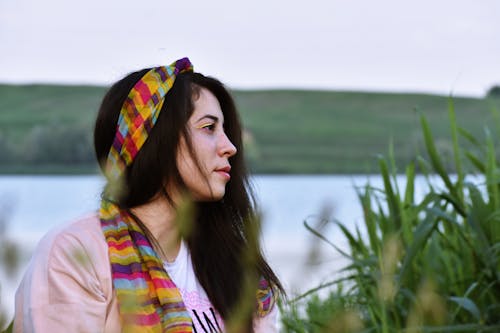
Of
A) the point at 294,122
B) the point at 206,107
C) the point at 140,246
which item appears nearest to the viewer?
the point at 140,246

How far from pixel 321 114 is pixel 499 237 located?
143 feet

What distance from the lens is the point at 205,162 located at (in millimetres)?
2049

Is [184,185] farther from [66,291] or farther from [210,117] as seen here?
[66,291]

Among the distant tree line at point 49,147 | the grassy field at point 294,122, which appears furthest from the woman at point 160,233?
the grassy field at point 294,122

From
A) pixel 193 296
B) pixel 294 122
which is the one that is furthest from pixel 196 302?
pixel 294 122

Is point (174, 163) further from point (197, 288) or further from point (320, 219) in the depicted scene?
point (320, 219)

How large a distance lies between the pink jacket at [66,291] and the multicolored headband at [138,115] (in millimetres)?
215

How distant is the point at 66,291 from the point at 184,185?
0.39m

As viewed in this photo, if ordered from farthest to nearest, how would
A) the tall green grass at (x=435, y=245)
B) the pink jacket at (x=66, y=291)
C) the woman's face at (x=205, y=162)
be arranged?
1. the tall green grass at (x=435, y=245)
2. the woman's face at (x=205, y=162)
3. the pink jacket at (x=66, y=291)

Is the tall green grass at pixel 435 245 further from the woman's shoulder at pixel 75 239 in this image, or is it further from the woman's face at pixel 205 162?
the woman's shoulder at pixel 75 239

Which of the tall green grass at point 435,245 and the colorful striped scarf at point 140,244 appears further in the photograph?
the tall green grass at point 435,245

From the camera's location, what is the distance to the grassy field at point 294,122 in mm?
36625

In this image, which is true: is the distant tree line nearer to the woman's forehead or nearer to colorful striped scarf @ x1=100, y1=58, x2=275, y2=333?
the woman's forehead

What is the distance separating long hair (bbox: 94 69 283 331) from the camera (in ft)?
6.75
